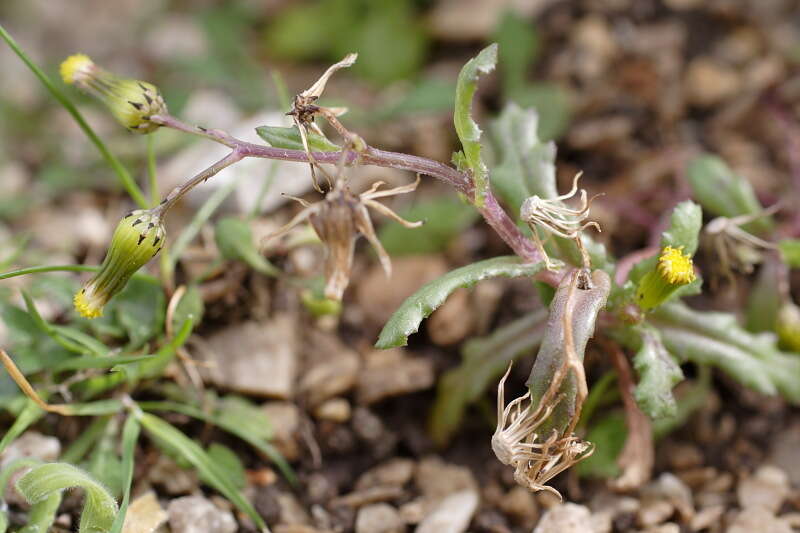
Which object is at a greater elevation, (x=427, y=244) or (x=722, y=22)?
Answer: (x=722, y=22)

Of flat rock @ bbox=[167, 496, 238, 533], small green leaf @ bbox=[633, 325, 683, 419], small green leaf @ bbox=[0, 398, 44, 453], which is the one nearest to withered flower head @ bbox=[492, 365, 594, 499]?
small green leaf @ bbox=[633, 325, 683, 419]

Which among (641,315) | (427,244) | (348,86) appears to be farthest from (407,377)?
(348,86)

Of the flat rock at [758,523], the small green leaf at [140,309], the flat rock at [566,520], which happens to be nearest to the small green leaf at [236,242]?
the small green leaf at [140,309]

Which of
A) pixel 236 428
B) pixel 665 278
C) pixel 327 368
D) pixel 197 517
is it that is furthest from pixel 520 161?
pixel 197 517

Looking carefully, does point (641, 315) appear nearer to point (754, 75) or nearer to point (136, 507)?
point (136, 507)

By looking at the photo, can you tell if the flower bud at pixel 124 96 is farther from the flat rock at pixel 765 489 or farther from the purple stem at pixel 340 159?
the flat rock at pixel 765 489

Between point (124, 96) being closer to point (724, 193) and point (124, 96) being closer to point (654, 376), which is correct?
point (654, 376)
